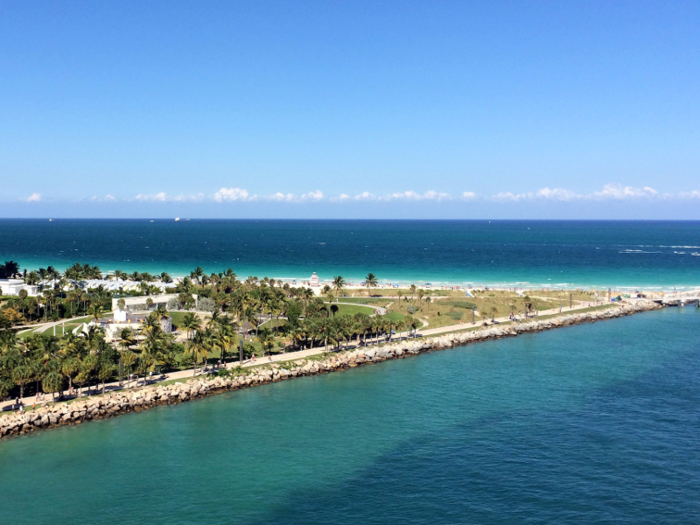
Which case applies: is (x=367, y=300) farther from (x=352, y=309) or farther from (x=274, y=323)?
(x=274, y=323)

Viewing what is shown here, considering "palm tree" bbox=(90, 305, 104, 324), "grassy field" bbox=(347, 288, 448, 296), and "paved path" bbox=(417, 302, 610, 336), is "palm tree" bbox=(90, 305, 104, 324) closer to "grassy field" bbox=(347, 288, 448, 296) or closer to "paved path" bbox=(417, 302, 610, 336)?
"paved path" bbox=(417, 302, 610, 336)

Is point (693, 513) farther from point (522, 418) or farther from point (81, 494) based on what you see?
point (81, 494)

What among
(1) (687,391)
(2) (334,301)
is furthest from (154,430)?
(2) (334,301)

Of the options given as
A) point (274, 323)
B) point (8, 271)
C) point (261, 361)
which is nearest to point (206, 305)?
point (274, 323)

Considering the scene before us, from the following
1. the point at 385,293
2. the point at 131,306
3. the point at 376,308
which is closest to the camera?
the point at 131,306

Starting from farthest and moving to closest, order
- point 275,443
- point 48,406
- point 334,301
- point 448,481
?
point 334,301 → point 48,406 → point 275,443 → point 448,481

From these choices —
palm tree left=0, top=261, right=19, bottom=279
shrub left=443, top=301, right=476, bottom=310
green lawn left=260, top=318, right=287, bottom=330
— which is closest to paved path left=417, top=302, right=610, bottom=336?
shrub left=443, top=301, right=476, bottom=310

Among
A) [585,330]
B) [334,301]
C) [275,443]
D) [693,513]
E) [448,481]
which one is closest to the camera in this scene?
[693,513]
